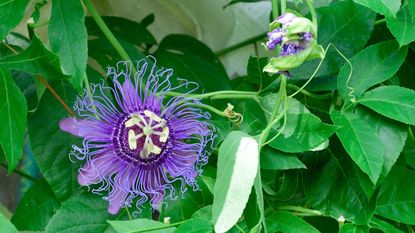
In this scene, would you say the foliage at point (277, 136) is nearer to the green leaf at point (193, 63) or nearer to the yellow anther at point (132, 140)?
the yellow anther at point (132, 140)

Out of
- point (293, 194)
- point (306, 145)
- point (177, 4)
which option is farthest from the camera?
point (177, 4)

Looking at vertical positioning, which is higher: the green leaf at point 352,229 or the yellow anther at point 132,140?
the yellow anther at point 132,140

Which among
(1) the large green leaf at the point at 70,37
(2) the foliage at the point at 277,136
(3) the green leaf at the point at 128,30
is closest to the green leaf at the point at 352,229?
(2) the foliage at the point at 277,136

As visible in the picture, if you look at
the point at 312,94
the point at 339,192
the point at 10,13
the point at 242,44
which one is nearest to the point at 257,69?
the point at 312,94

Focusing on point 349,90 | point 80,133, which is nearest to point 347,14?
point 349,90

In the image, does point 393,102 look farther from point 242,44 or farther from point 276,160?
point 242,44

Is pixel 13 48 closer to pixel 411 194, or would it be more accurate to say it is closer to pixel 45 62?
pixel 45 62
